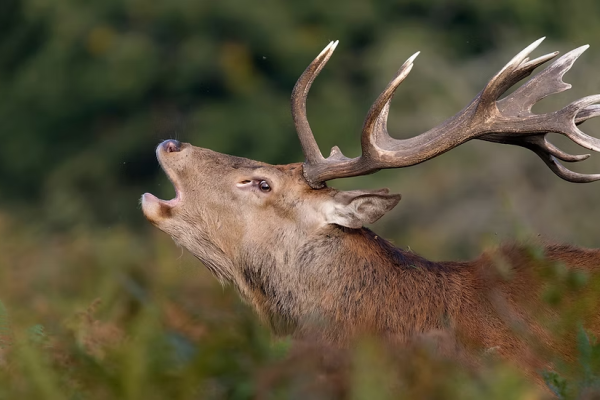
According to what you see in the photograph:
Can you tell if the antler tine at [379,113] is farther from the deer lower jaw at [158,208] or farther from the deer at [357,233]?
the deer lower jaw at [158,208]

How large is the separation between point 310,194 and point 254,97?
16837mm

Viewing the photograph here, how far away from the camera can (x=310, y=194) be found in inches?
191

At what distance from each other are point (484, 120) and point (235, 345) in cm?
282

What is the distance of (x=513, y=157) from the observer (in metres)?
14.1

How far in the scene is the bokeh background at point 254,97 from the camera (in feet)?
44.1

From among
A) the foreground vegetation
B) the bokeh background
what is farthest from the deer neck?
the bokeh background

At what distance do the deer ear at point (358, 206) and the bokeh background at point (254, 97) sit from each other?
3798 millimetres

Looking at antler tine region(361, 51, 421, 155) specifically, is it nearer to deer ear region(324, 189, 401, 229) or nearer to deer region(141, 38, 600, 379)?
deer region(141, 38, 600, 379)

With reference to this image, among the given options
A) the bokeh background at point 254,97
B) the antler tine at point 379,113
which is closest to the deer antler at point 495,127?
the antler tine at point 379,113

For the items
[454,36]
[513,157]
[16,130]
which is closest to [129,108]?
[16,130]

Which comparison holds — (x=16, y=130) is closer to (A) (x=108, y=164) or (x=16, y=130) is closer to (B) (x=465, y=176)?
(A) (x=108, y=164)

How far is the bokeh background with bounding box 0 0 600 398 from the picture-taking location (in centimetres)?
1345

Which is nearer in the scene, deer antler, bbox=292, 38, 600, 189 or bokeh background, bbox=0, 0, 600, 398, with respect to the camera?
deer antler, bbox=292, 38, 600, 189

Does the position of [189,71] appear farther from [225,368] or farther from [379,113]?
[225,368]
